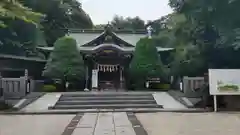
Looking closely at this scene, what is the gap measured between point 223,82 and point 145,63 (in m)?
7.72

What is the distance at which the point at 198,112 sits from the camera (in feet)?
36.9

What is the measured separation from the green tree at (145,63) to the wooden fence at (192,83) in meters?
3.95

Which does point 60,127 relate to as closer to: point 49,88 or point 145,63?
point 49,88

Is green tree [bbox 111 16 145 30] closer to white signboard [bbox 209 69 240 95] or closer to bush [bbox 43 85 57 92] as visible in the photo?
bush [bbox 43 85 57 92]

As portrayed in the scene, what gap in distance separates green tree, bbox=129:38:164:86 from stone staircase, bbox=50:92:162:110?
363cm

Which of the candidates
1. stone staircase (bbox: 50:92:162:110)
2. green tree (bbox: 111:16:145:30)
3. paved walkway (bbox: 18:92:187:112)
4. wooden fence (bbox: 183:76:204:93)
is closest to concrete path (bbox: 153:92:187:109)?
paved walkway (bbox: 18:92:187:112)

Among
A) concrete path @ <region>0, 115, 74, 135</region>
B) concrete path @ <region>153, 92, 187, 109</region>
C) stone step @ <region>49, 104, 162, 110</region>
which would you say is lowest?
concrete path @ <region>0, 115, 74, 135</region>

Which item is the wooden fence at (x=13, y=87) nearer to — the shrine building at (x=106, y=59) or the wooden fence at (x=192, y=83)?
the shrine building at (x=106, y=59)

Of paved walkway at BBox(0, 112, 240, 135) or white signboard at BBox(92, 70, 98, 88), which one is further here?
white signboard at BBox(92, 70, 98, 88)

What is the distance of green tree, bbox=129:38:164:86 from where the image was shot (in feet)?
62.0

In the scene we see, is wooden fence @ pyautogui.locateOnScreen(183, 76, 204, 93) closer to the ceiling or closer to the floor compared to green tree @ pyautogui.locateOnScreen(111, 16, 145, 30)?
closer to the floor

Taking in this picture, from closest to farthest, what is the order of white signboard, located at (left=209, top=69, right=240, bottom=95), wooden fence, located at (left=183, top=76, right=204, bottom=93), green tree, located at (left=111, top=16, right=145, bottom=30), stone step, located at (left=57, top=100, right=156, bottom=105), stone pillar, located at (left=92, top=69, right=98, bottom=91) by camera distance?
white signboard, located at (left=209, top=69, right=240, bottom=95), stone step, located at (left=57, top=100, right=156, bottom=105), wooden fence, located at (left=183, top=76, right=204, bottom=93), stone pillar, located at (left=92, top=69, right=98, bottom=91), green tree, located at (left=111, top=16, right=145, bottom=30)

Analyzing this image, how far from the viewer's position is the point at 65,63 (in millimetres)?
18656

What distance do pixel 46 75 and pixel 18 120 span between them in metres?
9.53
